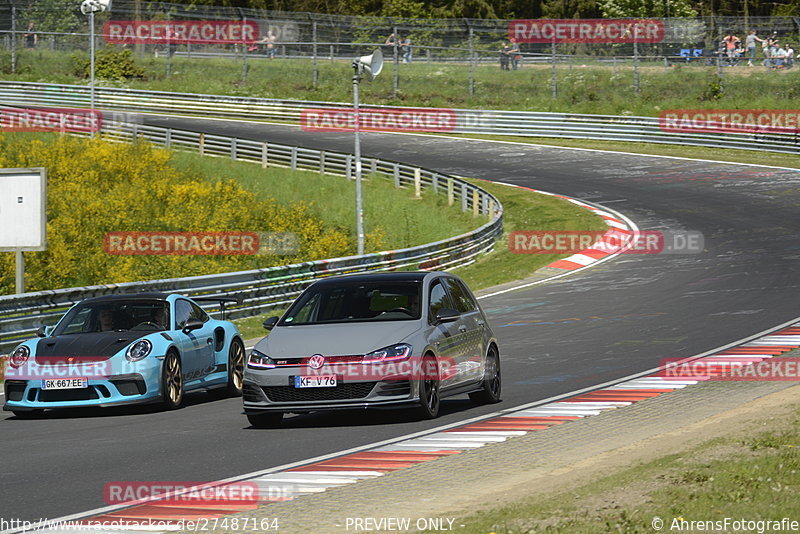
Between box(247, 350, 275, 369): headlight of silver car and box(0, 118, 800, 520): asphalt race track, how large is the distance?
24.8 inches

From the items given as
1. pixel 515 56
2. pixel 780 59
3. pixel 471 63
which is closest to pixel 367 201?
pixel 471 63

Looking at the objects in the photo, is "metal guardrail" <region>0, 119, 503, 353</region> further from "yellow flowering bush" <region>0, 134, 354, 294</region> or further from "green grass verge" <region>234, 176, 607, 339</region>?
"yellow flowering bush" <region>0, 134, 354, 294</region>

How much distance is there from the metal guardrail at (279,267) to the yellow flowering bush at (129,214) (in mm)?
4457

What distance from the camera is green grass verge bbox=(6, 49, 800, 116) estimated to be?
53.8m

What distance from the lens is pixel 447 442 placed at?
407 inches

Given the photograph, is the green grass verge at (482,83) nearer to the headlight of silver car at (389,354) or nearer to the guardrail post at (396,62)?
the guardrail post at (396,62)

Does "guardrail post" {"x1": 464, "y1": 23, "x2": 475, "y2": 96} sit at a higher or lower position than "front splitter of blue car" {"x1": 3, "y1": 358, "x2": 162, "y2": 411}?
higher

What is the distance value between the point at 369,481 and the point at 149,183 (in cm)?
3224

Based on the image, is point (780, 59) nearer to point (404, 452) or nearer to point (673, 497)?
point (404, 452)

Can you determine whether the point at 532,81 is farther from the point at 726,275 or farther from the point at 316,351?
the point at 316,351

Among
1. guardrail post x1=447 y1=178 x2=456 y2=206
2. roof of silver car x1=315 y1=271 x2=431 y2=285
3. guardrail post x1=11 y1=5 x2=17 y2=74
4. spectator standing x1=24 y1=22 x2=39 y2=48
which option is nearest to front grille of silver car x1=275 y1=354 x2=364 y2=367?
roof of silver car x1=315 y1=271 x2=431 y2=285

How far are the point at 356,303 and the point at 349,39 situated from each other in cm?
4890

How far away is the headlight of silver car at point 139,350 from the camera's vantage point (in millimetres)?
13320

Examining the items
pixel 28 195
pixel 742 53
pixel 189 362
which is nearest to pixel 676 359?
pixel 189 362
